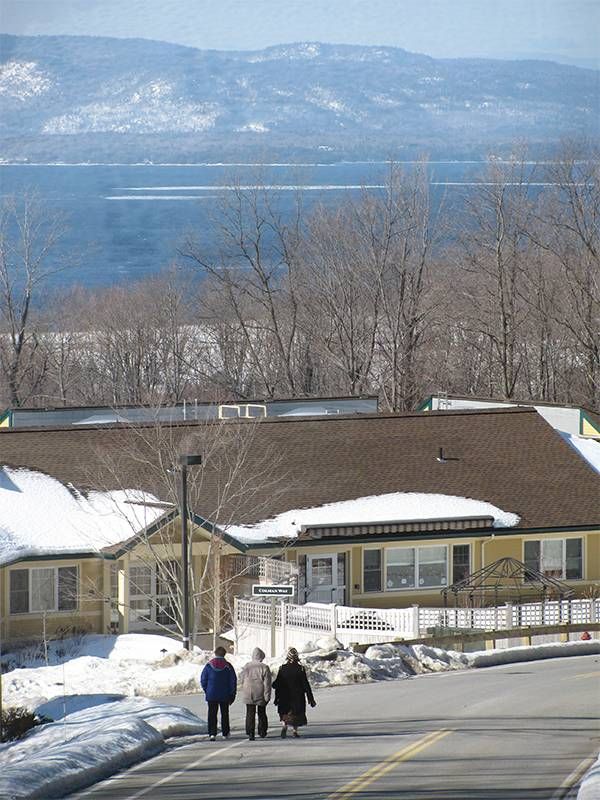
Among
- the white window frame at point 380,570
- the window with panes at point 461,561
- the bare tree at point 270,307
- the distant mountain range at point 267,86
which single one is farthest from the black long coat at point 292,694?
the bare tree at point 270,307

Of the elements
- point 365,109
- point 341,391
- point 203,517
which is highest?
point 365,109

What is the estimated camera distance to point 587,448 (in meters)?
42.1

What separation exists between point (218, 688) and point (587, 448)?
A: 25443 mm

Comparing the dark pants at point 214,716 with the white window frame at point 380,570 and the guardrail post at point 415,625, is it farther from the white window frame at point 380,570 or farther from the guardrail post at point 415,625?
the white window frame at point 380,570

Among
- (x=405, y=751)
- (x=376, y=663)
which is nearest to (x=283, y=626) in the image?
(x=376, y=663)

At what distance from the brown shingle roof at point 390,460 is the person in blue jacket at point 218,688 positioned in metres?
16.2

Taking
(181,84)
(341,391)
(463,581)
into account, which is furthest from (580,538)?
(341,391)

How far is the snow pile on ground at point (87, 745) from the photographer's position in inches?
596

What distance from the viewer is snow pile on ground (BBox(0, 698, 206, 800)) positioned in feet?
49.7

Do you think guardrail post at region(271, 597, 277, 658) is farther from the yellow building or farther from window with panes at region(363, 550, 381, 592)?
window with panes at region(363, 550, 381, 592)

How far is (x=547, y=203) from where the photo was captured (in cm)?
7481

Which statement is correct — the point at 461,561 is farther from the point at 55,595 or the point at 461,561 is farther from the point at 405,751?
the point at 405,751

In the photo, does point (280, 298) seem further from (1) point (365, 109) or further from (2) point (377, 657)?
(2) point (377, 657)

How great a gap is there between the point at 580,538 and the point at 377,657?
12.6 metres
